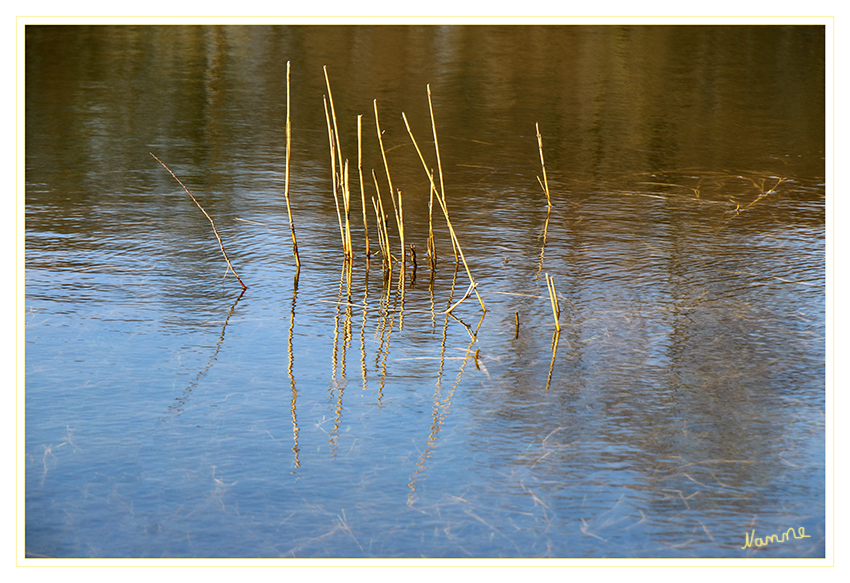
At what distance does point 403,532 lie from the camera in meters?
3.46

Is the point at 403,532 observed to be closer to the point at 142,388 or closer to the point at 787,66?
the point at 142,388

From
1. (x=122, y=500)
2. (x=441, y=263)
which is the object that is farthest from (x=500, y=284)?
(x=122, y=500)

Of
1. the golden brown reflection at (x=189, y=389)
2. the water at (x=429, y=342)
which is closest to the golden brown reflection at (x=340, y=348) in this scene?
the water at (x=429, y=342)

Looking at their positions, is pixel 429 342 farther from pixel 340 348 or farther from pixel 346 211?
pixel 346 211

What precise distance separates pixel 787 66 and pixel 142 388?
12547mm
